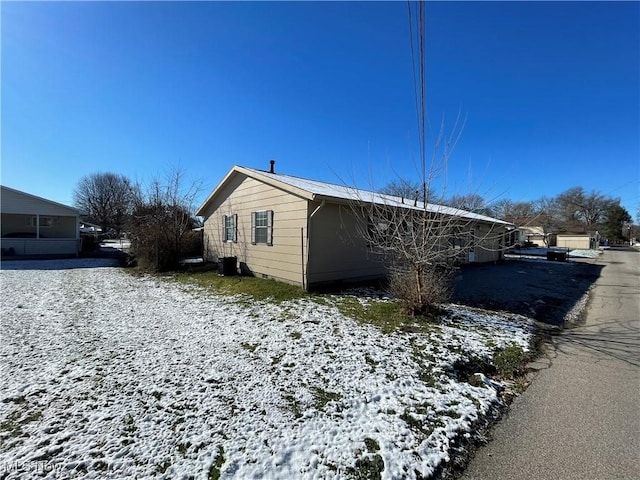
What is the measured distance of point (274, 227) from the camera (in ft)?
29.9

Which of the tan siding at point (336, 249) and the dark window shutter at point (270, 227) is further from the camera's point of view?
the dark window shutter at point (270, 227)

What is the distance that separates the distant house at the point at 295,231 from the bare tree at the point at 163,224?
249cm

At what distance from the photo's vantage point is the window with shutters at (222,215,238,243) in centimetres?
1131

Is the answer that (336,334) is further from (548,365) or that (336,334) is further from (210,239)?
(210,239)

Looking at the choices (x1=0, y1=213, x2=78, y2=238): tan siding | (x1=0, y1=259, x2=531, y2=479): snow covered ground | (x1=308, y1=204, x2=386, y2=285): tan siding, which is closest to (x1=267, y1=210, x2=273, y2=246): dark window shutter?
(x1=308, y1=204, x2=386, y2=285): tan siding

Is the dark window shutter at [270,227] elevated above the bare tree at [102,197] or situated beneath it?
situated beneath

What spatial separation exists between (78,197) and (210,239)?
4232 centimetres

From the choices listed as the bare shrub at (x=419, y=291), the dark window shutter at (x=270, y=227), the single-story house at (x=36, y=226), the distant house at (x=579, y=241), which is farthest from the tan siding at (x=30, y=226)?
the distant house at (x=579, y=241)

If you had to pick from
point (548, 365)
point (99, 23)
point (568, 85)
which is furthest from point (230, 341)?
point (568, 85)

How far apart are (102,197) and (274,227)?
45.7 metres

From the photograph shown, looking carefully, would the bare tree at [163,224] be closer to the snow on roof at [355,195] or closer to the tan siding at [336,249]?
the snow on roof at [355,195]

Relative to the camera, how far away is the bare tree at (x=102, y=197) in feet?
138

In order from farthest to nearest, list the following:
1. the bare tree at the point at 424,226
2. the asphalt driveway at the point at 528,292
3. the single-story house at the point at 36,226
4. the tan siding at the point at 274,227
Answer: the single-story house at the point at 36,226, the tan siding at the point at 274,227, the asphalt driveway at the point at 528,292, the bare tree at the point at 424,226

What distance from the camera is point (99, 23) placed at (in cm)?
656
